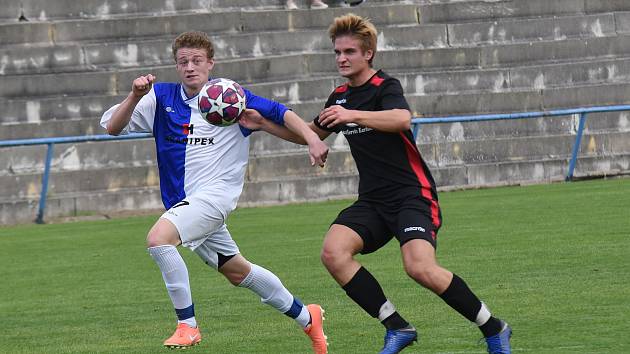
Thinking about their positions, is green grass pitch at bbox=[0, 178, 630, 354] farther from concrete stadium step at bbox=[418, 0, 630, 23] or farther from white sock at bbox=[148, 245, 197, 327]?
concrete stadium step at bbox=[418, 0, 630, 23]

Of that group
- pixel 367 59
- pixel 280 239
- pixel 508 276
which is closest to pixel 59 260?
pixel 280 239

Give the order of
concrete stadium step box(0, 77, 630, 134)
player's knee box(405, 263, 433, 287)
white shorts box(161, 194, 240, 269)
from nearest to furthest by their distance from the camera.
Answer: player's knee box(405, 263, 433, 287), white shorts box(161, 194, 240, 269), concrete stadium step box(0, 77, 630, 134)

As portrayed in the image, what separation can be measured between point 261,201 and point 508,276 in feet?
28.0

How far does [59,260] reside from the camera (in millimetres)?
13688

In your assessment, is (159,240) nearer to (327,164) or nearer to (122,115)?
(122,115)

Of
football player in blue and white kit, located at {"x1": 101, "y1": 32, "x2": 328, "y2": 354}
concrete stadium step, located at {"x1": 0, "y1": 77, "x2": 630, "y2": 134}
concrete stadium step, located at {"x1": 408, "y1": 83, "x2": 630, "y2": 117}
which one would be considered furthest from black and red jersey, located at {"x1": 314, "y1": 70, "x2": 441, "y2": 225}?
concrete stadium step, located at {"x1": 408, "y1": 83, "x2": 630, "y2": 117}

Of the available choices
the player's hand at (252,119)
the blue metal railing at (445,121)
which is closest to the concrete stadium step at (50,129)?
the blue metal railing at (445,121)

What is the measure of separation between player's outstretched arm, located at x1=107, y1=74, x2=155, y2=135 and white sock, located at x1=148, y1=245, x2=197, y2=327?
100cm

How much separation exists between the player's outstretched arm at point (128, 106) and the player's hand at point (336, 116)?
4.32 feet

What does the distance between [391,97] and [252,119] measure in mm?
1229

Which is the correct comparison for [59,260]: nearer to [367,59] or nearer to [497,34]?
[367,59]

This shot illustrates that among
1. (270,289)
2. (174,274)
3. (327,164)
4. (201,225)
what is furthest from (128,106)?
(327,164)

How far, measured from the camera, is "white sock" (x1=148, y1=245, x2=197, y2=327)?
7789mm

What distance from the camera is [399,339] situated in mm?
7121
